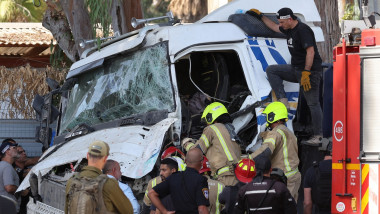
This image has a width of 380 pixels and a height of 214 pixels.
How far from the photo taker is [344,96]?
797 centimetres

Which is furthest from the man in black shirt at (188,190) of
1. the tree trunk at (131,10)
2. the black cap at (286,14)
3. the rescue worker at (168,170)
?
the tree trunk at (131,10)

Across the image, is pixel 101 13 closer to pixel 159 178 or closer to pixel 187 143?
pixel 187 143

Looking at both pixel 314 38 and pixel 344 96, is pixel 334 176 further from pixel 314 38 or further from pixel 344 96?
pixel 314 38

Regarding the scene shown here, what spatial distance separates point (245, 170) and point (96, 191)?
2.81 m

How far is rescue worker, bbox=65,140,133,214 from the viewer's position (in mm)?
7355

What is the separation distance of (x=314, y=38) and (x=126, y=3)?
7.03 m

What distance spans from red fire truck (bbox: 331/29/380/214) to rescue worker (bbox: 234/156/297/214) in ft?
1.51

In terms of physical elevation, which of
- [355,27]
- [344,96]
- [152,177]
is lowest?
[152,177]

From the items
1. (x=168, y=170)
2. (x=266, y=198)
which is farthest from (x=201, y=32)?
(x=266, y=198)

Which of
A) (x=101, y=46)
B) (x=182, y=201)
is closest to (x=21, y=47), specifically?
(x=101, y=46)

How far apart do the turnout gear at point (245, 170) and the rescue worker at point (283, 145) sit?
40cm

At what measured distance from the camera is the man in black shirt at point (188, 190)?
8.49 meters

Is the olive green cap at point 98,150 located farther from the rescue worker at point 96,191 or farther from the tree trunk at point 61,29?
the tree trunk at point 61,29

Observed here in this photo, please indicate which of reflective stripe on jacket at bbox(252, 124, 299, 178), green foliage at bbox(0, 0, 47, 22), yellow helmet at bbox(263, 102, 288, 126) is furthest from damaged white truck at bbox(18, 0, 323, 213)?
green foliage at bbox(0, 0, 47, 22)
